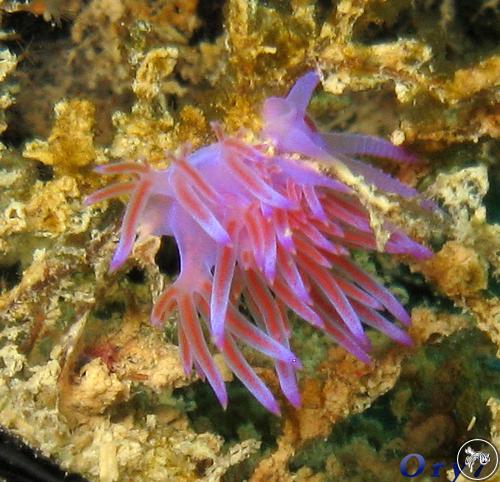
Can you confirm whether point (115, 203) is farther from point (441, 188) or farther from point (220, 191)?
point (441, 188)

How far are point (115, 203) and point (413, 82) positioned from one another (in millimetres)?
1184

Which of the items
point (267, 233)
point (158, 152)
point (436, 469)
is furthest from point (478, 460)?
point (158, 152)

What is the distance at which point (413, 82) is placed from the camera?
197 cm

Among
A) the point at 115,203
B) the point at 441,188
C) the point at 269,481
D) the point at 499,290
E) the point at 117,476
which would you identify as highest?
the point at 115,203

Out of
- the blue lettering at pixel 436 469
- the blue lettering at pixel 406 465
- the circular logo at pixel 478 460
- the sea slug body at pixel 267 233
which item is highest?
the sea slug body at pixel 267 233

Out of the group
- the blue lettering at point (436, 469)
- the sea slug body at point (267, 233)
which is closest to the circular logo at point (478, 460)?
the blue lettering at point (436, 469)

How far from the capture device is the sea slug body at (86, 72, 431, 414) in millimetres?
2008

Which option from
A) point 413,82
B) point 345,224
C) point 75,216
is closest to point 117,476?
point 75,216

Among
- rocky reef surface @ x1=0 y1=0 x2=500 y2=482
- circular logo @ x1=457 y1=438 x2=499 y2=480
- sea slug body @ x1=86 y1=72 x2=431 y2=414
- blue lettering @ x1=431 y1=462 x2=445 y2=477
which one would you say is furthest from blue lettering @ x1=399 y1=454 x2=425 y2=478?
sea slug body @ x1=86 y1=72 x2=431 y2=414

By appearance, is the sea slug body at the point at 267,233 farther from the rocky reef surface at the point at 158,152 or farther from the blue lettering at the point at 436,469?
the blue lettering at the point at 436,469

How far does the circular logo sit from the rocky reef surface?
0.37ft

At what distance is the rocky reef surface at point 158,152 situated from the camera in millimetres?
2014

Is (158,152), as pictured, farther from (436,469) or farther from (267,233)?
(436,469)

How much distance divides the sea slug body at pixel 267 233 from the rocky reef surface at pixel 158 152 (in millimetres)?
140
